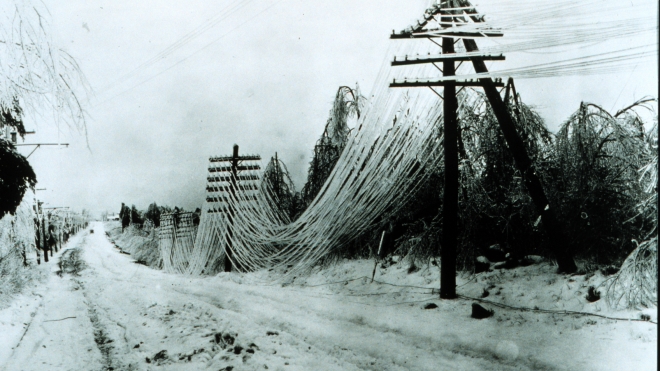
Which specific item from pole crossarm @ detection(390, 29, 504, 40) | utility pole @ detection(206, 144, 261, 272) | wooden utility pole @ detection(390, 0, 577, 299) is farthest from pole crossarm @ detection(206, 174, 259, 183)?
pole crossarm @ detection(390, 29, 504, 40)

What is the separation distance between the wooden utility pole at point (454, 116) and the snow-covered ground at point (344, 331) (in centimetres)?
50

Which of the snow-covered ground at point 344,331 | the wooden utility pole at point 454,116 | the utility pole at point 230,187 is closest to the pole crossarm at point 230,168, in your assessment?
the utility pole at point 230,187

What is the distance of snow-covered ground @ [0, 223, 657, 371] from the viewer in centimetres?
425

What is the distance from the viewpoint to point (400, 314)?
6082 mm

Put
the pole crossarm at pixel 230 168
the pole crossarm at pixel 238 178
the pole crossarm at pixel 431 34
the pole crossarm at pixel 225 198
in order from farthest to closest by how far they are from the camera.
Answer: the pole crossarm at pixel 230 168 < the pole crossarm at pixel 238 178 < the pole crossarm at pixel 225 198 < the pole crossarm at pixel 431 34

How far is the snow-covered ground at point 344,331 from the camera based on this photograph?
4.25m

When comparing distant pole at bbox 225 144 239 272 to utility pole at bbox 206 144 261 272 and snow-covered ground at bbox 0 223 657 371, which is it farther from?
snow-covered ground at bbox 0 223 657 371

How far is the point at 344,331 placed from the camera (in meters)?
5.50

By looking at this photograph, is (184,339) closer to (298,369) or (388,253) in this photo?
(298,369)

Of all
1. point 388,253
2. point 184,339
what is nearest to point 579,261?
point 388,253

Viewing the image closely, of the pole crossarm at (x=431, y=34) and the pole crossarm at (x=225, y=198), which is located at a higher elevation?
the pole crossarm at (x=431, y=34)

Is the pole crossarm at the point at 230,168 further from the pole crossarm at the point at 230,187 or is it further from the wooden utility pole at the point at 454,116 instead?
the wooden utility pole at the point at 454,116

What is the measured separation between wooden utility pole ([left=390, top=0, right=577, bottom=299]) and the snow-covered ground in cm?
50

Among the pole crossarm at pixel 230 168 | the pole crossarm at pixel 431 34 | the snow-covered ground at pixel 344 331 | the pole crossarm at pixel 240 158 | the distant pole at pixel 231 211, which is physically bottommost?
the snow-covered ground at pixel 344 331
